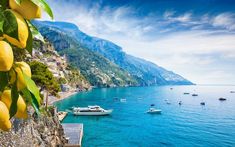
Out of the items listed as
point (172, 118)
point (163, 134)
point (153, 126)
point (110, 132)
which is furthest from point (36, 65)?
point (172, 118)

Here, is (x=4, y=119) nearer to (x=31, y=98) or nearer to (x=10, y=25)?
(x=31, y=98)

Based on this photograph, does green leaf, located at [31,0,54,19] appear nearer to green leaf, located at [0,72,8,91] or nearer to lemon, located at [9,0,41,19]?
lemon, located at [9,0,41,19]

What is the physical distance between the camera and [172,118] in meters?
82.9

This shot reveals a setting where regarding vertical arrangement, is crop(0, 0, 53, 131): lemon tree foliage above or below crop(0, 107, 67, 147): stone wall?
above

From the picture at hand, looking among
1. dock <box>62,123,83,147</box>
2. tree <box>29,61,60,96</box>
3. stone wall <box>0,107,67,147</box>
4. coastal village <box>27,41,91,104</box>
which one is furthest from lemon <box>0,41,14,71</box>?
coastal village <box>27,41,91,104</box>

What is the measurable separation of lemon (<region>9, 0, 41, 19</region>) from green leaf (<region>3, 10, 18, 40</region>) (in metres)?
0.06

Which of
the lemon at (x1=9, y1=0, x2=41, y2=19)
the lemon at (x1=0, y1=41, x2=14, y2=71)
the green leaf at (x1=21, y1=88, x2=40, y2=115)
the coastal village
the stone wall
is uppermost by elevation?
the coastal village

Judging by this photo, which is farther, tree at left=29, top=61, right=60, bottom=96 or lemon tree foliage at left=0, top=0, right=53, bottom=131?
tree at left=29, top=61, right=60, bottom=96

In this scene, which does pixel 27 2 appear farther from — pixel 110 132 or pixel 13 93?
pixel 110 132

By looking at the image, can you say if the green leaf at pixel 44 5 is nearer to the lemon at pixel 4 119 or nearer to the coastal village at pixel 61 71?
the lemon at pixel 4 119

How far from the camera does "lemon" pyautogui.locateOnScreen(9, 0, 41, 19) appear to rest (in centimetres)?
106

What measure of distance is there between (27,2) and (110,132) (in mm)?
59086

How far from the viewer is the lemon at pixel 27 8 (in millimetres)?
1056

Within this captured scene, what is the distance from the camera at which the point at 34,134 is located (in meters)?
23.1
